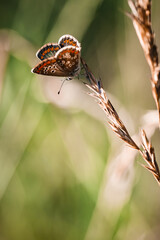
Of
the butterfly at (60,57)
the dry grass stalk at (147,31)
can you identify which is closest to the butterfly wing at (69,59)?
the butterfly at (60,57)

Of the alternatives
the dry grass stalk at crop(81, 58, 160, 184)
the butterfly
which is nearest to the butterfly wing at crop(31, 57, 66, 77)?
the butterfly

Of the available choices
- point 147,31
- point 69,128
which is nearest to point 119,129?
point 147,31

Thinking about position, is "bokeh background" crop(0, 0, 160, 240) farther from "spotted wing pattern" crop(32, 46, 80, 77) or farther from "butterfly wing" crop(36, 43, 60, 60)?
"butterfly wing" crop(36, 43, 60, 60)

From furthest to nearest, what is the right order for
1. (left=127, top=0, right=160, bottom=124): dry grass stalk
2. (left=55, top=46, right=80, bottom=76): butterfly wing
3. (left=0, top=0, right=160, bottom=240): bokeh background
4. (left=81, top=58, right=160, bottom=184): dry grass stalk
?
(left=0, top=0, right=160, bottom=240): bokeh background < (left=55, top=46, right=80, bottom=76): butterfly wing < (left=81, top=58, right=160, bottom=184): dry grass stalk < (left=127, top=0, right=160, bottom=124): dry grass stalk

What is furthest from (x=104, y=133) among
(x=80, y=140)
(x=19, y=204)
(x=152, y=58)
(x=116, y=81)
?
(x=152, y=58)

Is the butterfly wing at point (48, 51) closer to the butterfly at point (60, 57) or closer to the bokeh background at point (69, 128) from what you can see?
the butterfly at point (60, 57)

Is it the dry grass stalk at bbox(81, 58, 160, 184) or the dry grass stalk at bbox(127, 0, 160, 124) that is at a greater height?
the dry grass stalk at bbox(127, 0, 160, 124)

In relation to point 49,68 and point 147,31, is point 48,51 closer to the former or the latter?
point 49,68

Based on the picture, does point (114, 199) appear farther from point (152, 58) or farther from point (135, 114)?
point (152, 58)
